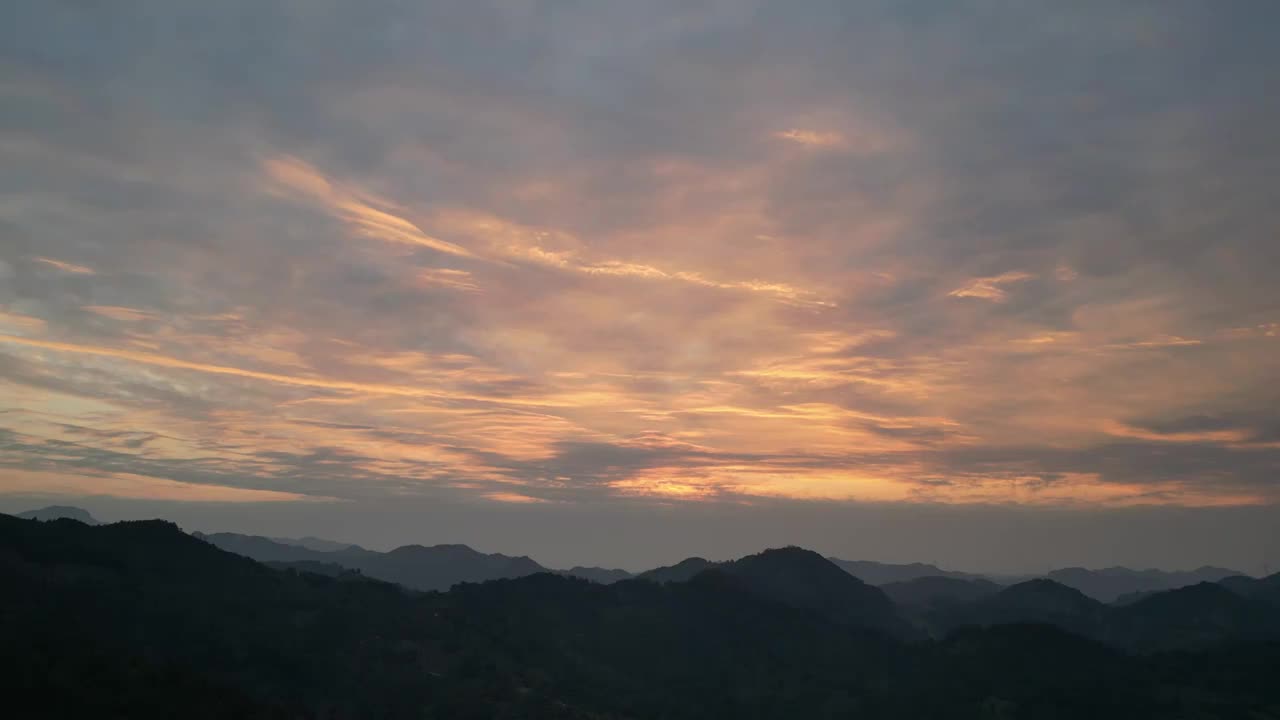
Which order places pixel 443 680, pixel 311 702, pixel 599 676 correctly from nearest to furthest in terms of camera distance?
pixel 311 702, pixel 443 680, pixel 599 676

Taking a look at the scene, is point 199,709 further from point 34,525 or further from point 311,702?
point 34,525

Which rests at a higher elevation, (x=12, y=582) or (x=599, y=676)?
(x=12, y=582)

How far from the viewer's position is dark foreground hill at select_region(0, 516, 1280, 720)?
7500 centimetres

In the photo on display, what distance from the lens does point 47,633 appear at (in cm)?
7356

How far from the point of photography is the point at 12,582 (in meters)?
96.5

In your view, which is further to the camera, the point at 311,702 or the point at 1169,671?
→ the point at 1169,671

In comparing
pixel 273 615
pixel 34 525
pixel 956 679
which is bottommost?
pixel 956 679

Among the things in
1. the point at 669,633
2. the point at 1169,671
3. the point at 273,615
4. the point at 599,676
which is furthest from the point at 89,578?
the point at 1169,671

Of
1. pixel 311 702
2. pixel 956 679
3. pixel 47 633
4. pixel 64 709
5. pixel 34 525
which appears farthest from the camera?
pixel 956 679

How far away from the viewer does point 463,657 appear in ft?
442

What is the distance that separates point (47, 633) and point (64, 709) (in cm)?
2043

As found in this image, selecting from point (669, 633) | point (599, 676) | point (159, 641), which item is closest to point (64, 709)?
point (159, 641)

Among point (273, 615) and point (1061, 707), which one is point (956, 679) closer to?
point (1061, 707)

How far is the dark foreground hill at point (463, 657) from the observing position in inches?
2953
